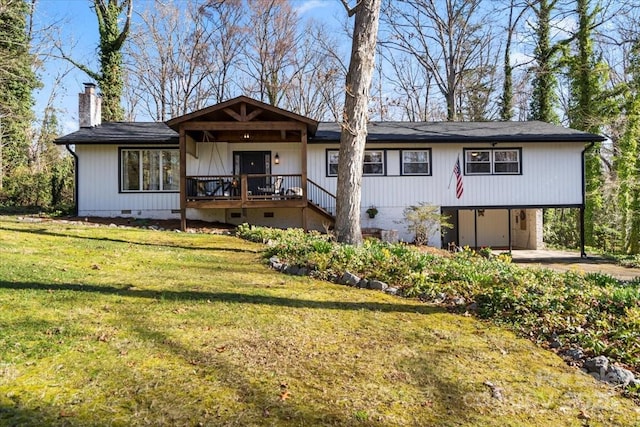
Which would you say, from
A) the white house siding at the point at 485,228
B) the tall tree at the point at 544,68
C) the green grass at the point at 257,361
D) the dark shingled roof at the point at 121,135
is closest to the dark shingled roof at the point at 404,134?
the dark shingled roof at the point at 121,135

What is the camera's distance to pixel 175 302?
454 centimetres

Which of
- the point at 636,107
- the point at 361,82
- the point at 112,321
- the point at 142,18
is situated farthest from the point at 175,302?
the point at 142,18

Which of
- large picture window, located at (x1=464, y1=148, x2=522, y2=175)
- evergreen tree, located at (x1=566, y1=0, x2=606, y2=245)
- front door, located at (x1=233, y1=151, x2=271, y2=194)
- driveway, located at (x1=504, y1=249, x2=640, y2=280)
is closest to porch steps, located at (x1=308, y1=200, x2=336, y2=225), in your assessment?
front door, located at (x1=233, y1=151, x2=271, y2=194)

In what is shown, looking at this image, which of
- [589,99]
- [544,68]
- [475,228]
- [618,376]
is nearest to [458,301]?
[618,376]

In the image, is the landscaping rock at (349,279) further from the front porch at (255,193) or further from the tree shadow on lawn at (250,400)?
the front porch at (255,193)

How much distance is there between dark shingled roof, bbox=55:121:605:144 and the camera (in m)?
13.9

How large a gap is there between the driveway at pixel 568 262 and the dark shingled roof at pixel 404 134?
4.01 m

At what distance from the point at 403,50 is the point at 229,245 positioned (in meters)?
20.5

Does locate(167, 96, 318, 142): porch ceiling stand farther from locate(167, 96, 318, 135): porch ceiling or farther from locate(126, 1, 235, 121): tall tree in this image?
locate(126, 1, 235, 121): tall tree

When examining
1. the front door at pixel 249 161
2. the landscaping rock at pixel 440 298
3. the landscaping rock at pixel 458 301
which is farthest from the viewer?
the front door at pixel 249 161

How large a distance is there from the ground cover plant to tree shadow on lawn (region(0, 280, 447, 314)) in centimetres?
62

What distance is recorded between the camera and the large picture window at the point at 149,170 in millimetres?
14266

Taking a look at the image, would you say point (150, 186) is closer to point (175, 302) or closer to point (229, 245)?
point (229, 245)

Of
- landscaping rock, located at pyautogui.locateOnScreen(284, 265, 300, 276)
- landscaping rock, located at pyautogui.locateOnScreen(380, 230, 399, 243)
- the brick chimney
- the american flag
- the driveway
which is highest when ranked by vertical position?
the brick chimney
